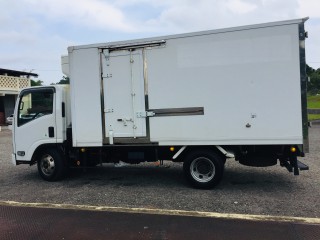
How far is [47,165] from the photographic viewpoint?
827 cm

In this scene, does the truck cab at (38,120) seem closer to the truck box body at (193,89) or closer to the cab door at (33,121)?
the cab door at (33,121)

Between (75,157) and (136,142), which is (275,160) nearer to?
(136,142)

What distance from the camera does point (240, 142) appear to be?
6742mm

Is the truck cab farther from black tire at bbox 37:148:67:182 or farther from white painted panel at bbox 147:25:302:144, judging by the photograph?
white painted panel at bbox 147:25:302:144

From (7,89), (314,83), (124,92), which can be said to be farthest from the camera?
(314,83)

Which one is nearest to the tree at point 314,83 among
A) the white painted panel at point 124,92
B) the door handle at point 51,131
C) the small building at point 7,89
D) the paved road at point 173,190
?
the small building at point 7,89

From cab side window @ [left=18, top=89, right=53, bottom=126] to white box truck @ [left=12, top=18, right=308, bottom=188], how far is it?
0.06m

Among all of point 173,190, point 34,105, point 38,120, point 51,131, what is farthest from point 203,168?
point 34,105

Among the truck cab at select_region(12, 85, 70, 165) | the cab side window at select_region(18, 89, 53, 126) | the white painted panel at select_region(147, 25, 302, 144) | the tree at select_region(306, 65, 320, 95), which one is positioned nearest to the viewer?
the white painted panel at select_region(147, 25, 302, 144)

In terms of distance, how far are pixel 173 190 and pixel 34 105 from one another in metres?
3.99

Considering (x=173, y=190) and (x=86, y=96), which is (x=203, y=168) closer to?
(x=173, y=190)

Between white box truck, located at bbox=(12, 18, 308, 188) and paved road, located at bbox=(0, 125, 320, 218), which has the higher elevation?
white box truck, located at bbox=(12, 18, 308, 188)

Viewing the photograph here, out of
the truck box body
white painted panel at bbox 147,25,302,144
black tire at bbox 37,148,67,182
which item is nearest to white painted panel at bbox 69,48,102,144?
the truck box body

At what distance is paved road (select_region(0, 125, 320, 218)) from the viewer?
6059 millimetres
